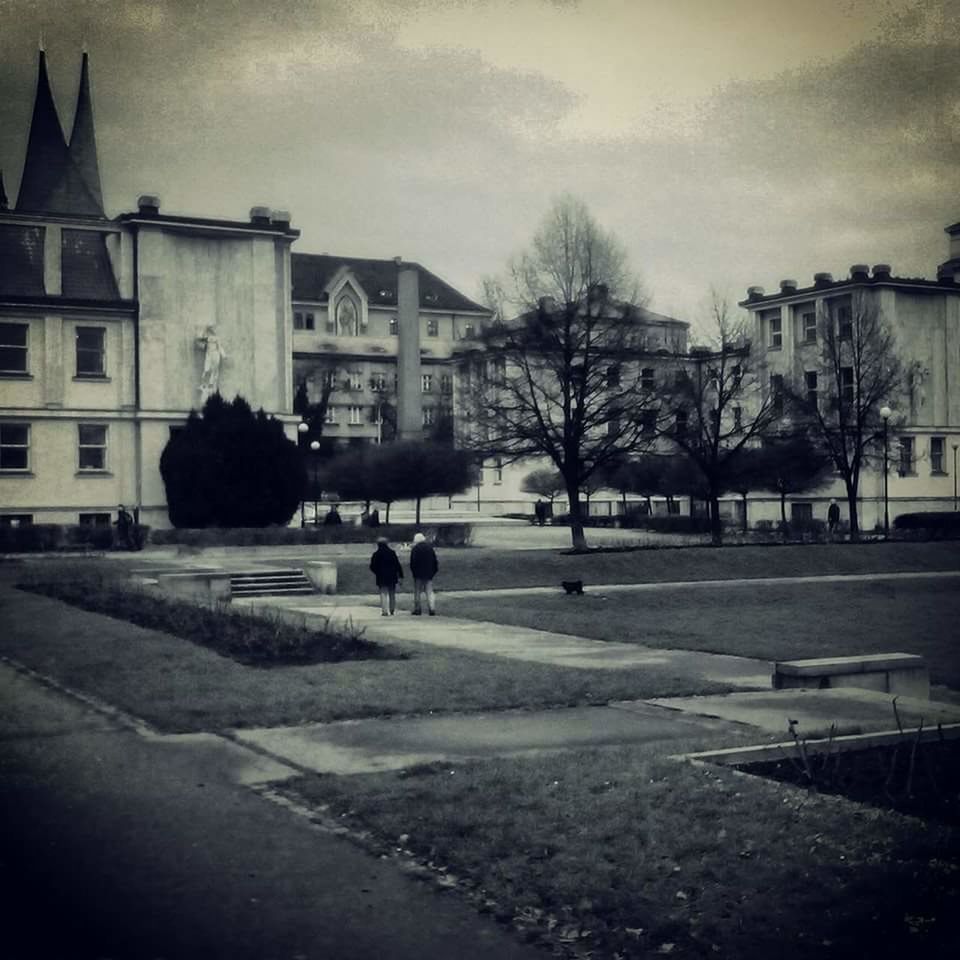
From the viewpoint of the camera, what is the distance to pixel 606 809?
823cm

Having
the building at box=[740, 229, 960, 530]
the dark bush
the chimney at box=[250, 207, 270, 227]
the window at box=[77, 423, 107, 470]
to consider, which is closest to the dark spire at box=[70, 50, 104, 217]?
the chimney at box=[250, 207, 270, 227]

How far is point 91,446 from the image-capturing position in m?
47.4

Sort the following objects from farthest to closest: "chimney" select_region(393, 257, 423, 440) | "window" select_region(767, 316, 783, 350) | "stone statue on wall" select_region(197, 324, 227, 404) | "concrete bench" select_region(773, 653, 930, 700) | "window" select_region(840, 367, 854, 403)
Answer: "chimney" select_region(393, 257, 423, 440), "window" select_region(767, 316, 783, 350), "stone statue on wall" select_region(197, 324, 227, 404), "window" select_region(840, 367, 854, 403), "concrete bench" select_region(773, 653, 930, 700)

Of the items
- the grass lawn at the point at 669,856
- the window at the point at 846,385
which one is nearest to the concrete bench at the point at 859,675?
the grass lawn at the point at 669,856

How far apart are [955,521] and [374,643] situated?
31498 mm

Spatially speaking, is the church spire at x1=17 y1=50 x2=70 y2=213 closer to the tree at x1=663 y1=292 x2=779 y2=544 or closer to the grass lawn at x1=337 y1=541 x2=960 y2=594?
the grass lawn at x1=337 y1=541 x2=960 y2=594

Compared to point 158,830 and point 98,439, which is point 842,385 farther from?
point 158,830

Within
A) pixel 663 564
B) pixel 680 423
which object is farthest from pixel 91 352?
pixel 663 564

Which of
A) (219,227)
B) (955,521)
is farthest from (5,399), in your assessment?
(955,521)

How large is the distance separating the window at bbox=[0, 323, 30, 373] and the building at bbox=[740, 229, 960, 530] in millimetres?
26964

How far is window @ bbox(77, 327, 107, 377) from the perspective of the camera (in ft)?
157

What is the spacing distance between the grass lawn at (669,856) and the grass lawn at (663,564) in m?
22.4

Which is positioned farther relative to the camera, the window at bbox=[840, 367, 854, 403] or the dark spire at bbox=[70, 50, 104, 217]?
the window at bbox=[840, 367, 854, 403]

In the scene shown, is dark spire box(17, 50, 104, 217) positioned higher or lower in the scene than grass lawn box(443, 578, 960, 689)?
higher
